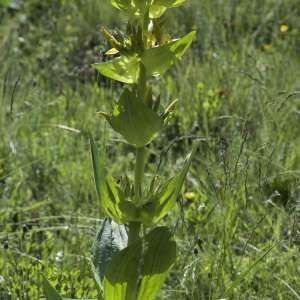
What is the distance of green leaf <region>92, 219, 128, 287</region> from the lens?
224 cm

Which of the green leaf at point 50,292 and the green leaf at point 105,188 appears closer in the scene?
the green leaf at point 50,292

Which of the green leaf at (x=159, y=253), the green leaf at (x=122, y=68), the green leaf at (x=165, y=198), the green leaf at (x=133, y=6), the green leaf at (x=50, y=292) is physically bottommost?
the green leaf at (x=50, y=292)

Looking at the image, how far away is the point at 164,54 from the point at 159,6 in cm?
15

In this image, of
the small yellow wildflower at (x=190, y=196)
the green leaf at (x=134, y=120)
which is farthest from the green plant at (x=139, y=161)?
the small yellow wildflower at (x=190, y=196)

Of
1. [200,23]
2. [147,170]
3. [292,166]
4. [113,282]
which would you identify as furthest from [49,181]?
[200,23]

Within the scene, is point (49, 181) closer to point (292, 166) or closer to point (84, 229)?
point (84, 229)

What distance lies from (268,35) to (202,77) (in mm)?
1152

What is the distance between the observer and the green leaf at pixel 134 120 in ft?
6.53

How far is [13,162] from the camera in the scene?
3.37 m

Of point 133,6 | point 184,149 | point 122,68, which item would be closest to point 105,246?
point 122,68

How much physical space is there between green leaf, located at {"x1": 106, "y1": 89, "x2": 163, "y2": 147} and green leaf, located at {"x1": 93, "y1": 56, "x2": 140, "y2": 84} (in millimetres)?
108

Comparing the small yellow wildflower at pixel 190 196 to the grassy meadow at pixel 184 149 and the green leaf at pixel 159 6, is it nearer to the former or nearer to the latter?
the grassy meadow at pixel 184 149

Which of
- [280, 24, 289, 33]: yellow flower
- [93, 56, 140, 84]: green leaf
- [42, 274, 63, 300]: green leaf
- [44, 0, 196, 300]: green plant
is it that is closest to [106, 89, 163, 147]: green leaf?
[44, 0, 196, 300]: green plant

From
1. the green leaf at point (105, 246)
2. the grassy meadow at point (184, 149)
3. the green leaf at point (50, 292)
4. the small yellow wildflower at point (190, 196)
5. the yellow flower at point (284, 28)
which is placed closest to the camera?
the green leaf at point (50, 292)
